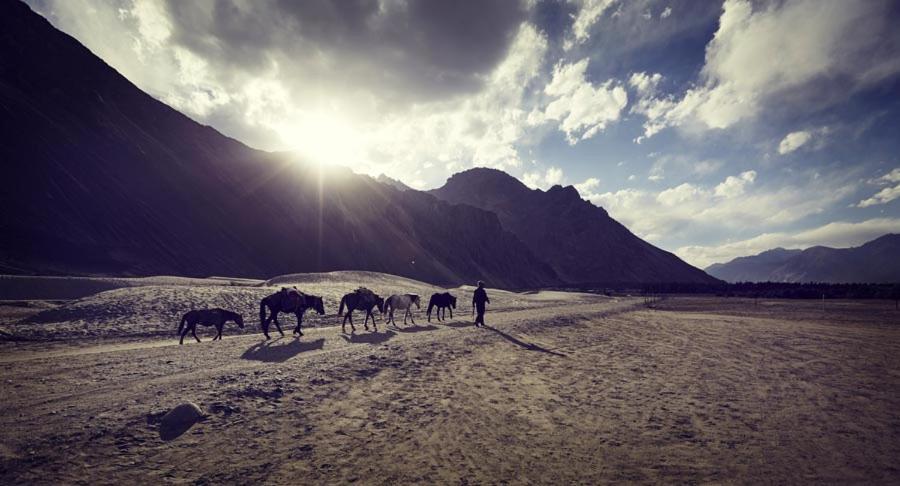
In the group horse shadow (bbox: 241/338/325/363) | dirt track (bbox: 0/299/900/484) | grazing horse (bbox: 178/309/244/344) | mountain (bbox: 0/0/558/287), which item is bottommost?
dirt track (bbox: 0/299/900/484)

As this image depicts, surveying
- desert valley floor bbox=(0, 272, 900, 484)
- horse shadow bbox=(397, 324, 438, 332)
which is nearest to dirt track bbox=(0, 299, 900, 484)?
desert valley floor bbox=(0, 272, 900, 484)

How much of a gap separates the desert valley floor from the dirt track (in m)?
0.04

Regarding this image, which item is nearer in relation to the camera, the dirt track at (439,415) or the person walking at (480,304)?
the dirt track at (439,415)

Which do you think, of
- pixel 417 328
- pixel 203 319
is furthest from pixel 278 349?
pixel 417 328

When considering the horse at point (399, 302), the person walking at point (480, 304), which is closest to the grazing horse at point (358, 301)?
the horse at point (399, 302)

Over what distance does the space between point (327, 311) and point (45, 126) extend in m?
58.1

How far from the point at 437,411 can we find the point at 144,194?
217ft

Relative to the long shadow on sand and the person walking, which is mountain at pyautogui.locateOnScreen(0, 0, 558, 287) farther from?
the long shadow on sand

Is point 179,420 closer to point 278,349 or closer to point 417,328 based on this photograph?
point 278,349

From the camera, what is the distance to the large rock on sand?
627cm

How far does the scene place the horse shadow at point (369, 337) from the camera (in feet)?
50.6

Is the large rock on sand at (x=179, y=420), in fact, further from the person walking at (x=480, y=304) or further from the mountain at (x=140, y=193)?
the mountain at (x=140, y=193)

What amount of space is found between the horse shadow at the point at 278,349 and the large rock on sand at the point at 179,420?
460 centimetres

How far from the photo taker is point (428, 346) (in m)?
13.9
